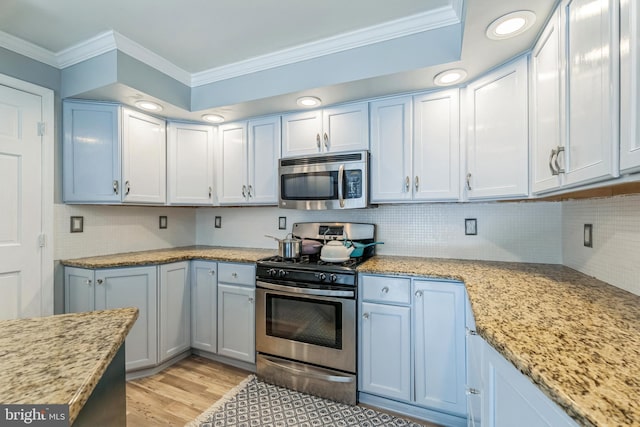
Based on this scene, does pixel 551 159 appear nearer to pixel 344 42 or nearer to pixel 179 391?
pixel 344 42

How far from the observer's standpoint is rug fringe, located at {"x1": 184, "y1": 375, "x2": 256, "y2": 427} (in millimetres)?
1822

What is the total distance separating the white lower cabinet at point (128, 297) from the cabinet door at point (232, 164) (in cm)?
91

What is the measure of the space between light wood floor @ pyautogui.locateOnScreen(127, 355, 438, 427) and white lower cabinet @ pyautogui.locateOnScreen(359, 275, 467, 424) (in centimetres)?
18

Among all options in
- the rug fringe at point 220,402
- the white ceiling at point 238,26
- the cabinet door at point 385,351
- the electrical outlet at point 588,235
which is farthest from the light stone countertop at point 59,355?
the electrical outlet at point 588,235

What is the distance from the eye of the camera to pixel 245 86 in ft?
7.76

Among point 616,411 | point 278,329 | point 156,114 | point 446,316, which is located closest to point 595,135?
point 616,411

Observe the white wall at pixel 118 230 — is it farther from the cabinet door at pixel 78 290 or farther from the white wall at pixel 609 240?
the white wall at pixel 609 240

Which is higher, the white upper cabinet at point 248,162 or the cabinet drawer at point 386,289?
the white upper cabinet at point 248,162

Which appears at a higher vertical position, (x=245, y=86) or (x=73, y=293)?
(x=245, y=86)

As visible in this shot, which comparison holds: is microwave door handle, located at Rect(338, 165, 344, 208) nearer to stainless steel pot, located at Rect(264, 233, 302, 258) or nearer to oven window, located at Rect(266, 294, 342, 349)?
stainless steel pot, located at Rect(264, 233, 302, 258)

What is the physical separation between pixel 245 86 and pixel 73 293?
2.08 meters

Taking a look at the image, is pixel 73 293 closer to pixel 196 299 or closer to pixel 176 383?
pixel 196 299

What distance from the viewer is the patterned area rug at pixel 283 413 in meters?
1.83

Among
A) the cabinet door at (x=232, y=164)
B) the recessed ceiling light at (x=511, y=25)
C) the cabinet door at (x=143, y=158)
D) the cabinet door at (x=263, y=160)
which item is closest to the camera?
the recessed ceiling light at (x=511, y=25)
